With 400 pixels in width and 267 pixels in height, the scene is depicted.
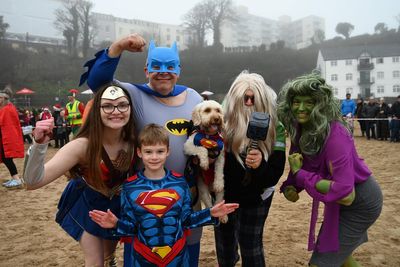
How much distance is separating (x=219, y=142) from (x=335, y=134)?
2.76 ft

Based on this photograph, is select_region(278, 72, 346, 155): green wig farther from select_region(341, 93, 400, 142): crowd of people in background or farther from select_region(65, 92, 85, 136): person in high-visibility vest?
select_region(341, 93, 400, 142): crowd of people in background

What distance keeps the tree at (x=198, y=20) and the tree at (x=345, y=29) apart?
36.7 meters

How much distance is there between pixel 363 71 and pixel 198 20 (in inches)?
1056

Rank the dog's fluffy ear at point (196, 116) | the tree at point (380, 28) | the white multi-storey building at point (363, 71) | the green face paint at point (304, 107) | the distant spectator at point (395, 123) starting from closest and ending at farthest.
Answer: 1. the green face paint at point (304, 107)
2. the dog's fluffy ear at point (196, 116)
3. the distant spectator at point (395, 123)
4. the white multi-storey building at point (363, 71)
5. the tree at point (380, 28)

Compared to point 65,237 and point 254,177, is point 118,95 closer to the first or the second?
point 254,177

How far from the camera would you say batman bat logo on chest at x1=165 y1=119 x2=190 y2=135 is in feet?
8.54

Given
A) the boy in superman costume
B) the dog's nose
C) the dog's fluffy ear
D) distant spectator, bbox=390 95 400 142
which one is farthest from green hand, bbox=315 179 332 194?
distant spectator, bbox=390 95 400 142

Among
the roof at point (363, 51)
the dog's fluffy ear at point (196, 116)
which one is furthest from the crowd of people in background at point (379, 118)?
the roof at point (363, 51)

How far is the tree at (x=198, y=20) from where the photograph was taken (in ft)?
178

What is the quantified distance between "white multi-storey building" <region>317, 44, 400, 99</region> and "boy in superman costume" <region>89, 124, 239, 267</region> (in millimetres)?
53541

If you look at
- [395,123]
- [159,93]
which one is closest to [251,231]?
[159,93]

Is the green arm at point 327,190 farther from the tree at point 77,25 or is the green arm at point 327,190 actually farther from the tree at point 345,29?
the tree at point 345,29

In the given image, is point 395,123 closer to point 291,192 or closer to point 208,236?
point 208,236

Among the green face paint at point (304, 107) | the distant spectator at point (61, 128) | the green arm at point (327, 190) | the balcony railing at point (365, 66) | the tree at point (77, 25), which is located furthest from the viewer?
the balcony railing at point (365, 66)
